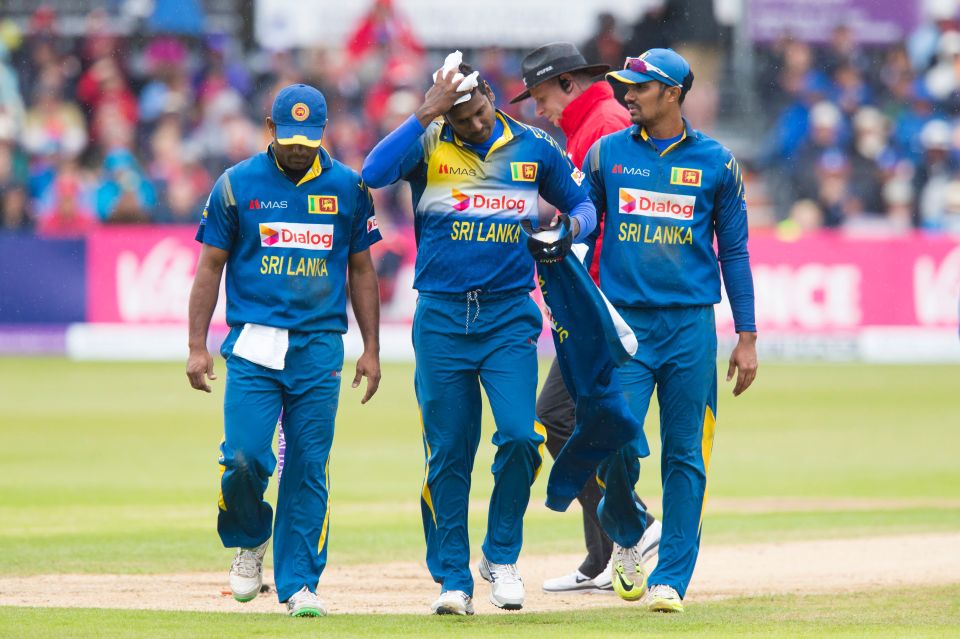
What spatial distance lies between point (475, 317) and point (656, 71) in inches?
57.3

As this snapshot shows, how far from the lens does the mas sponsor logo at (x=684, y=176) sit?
7.76 meters

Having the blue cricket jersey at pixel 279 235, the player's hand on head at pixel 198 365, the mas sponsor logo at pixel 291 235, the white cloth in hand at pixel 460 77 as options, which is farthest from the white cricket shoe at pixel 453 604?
the white cloth in hand at pixel 460 77

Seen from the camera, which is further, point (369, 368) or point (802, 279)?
point (802, 279)

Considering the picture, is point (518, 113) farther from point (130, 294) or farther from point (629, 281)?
point (629, 281)

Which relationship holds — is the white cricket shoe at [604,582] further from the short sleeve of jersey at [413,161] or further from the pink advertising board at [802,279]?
the pink advertising board at [802,279]

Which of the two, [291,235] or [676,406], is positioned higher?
[291,235]

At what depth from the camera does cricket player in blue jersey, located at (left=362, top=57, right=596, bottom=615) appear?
7.61 m

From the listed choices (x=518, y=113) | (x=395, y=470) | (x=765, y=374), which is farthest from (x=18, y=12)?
(x=395, y=470)

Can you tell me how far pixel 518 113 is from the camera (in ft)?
82.1

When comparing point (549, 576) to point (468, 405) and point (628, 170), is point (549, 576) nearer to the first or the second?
point (468, 405)

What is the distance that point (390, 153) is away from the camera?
7.44 m

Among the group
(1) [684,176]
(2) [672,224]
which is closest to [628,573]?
(2) [672,224]

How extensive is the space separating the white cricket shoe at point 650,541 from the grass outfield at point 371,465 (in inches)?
64.4

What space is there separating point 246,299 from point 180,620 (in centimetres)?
149
